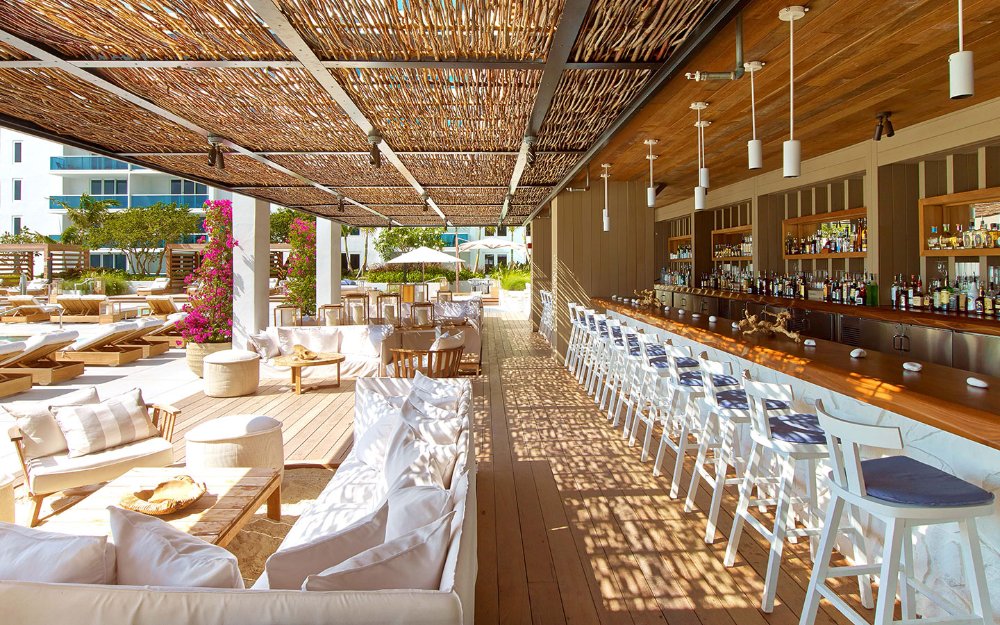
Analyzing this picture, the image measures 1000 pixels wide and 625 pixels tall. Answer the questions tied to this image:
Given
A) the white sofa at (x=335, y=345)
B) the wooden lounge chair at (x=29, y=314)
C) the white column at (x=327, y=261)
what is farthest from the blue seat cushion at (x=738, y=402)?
the wooden lounge chair at (x=29, y=314)

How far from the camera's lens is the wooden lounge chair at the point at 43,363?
8266mm

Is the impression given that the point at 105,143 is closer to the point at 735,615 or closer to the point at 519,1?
the point at 519,1

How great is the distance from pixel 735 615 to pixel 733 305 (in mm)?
6149

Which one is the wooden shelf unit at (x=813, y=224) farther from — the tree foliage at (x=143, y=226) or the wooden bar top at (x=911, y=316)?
the tree foliage at (x=143, y=226)

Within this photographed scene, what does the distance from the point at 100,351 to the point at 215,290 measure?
2.70 meters

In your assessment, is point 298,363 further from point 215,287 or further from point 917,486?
point 917,486

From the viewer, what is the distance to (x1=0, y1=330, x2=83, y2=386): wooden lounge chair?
27.1 feet

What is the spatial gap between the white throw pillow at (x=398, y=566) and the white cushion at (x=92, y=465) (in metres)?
2.92

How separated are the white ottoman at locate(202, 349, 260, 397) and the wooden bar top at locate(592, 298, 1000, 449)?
5.39m

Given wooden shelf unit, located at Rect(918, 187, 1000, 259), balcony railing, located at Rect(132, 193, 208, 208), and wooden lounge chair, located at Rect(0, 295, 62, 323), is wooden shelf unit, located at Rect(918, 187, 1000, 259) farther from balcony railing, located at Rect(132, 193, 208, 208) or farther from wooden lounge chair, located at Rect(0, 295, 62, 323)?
balcony railing, located at Rect(132, 193, 208, 208)

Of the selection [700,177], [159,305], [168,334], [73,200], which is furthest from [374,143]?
[73,200]

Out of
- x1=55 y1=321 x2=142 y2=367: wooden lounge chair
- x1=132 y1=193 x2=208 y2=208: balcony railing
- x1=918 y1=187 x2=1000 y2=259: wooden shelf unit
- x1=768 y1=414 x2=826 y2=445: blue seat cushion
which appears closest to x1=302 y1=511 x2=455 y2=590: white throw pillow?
x1=768 y1=414 x2=826 y2=445: blue seat cushion

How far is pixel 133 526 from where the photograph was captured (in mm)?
1835

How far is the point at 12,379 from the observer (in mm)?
7863
